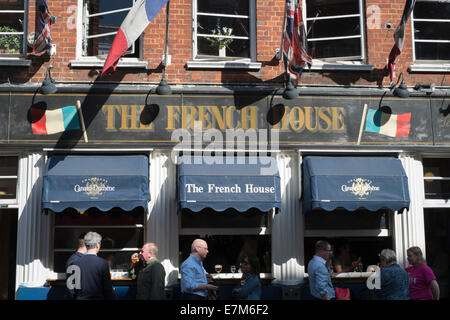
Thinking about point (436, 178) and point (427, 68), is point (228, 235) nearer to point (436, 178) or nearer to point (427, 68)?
point (436, 178)

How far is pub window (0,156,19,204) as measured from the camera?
928 centimetres

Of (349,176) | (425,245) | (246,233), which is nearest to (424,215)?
(425,245)

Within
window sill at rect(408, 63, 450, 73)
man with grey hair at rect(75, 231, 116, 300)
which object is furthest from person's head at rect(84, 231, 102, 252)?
window sill at rect(408, 63, 450, 73)

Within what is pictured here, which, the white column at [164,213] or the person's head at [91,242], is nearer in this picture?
the person's head at [91,242]

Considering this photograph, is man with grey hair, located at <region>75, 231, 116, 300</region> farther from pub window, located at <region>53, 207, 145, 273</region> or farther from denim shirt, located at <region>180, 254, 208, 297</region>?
A: pub window, located at <region>53, 207, 145, 273</region>

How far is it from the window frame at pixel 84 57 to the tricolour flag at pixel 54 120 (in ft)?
2.65

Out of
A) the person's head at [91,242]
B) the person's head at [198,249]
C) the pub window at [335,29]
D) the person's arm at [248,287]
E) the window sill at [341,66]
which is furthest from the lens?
the pub window at [335,29]

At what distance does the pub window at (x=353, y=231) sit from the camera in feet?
31.2

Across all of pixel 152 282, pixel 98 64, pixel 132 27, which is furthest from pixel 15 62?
pixel 152 282

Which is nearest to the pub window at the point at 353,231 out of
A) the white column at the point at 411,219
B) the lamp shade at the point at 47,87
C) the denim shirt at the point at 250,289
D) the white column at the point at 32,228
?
the white column at the point at 411,219

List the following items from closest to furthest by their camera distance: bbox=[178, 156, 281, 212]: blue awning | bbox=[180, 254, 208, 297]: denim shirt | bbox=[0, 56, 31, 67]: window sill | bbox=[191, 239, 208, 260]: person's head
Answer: bbox=[180, 254, 208, 297]: denim shirt → bbox=[191, 239, 208, 260]: person's head → bbox=[178, 156, 281, 212]: blue awning → bbox=[0, 56, 31, 67]: window sill

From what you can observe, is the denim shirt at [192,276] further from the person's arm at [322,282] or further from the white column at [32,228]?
the white column at [32,228]

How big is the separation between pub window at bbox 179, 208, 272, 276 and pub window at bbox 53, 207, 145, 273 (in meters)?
0.77

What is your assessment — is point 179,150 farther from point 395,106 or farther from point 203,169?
point 395,106
